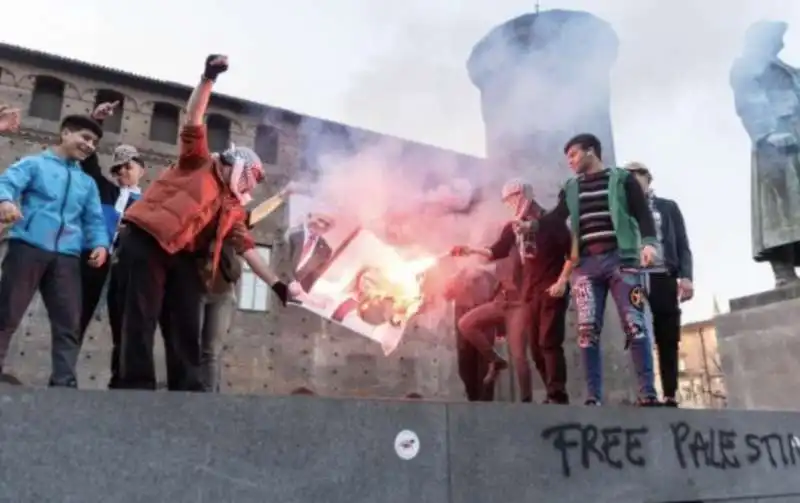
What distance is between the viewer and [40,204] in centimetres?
349

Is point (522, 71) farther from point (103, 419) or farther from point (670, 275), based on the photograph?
point (103, 419)

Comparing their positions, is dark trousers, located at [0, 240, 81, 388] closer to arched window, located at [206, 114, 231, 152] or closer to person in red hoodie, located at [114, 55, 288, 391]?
person in red hoodie, located at [114, 55, 288, 391]

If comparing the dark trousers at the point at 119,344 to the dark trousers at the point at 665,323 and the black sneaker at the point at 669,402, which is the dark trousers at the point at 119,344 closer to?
the black sneaker at the point at 669,402

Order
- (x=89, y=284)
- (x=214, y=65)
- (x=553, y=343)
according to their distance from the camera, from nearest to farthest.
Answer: (x=214, y=65), (x=89, y=284), (x=553, y=343)

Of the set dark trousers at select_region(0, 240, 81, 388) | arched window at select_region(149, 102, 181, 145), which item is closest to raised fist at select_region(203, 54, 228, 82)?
dark trousers at select_region(0, 240, 81, 388)

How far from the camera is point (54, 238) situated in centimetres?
346

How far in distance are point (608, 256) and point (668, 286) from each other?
1.03 meters

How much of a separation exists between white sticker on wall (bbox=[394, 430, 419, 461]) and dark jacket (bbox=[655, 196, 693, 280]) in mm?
3137

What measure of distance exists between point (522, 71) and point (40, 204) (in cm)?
1131

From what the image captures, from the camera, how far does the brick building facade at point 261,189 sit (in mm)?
15602

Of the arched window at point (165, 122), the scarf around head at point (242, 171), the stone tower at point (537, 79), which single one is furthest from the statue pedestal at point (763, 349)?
the arched window at point (165, 122)

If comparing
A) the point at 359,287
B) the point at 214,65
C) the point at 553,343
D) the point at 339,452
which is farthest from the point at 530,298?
the point at 359,287

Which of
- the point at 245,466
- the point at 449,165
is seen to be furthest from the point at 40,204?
the point at 449,165

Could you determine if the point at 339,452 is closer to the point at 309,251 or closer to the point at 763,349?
the point at 763,349
